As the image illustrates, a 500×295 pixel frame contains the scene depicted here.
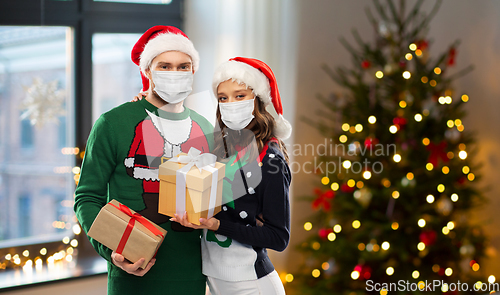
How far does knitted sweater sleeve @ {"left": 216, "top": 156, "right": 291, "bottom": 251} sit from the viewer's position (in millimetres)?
1085

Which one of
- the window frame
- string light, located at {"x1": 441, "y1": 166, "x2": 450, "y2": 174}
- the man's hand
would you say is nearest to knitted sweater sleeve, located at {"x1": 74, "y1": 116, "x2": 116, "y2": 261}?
the man's hand

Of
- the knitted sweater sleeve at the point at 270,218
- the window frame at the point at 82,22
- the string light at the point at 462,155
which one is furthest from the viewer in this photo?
the string light at the point at 462,155

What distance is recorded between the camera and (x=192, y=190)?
0.99 m

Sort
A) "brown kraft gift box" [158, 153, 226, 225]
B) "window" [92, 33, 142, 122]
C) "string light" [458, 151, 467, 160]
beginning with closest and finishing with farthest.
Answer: "brown kraft gift box" [158, 153, 226, 225] → "string light" [458, 151, 467, 160] → "window" [92, 33, 142, 122]

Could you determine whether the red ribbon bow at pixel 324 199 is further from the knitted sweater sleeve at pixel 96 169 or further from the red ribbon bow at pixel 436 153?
the knitted sweater sleeve at pixel 96 169

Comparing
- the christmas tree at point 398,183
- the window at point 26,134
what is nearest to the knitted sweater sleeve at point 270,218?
the christmas tree at point 398,183

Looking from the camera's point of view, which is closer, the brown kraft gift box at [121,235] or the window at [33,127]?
the brown kraft gift box at [121,235]

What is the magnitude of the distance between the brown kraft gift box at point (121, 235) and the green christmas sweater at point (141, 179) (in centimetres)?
9

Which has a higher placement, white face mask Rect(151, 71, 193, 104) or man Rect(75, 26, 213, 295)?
white face mask Rect(151, 71, 193, 104)

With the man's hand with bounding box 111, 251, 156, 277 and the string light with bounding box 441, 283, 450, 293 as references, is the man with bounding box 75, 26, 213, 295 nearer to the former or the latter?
the man's hand with bounding box 111, 251, 156, 277

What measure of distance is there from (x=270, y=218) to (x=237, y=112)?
347 millimetres

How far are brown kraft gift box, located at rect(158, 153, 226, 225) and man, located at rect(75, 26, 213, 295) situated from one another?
0.12 meters

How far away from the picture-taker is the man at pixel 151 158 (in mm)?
1125

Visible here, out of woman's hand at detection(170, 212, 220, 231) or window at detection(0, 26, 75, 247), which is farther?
window at detection(0, 26, 75, 247)
